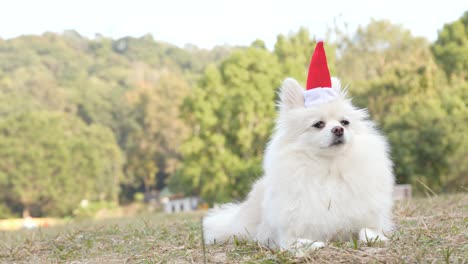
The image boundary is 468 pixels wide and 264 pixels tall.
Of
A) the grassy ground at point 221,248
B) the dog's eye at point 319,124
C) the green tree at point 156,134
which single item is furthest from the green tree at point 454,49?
the dog's eye at point 319,124

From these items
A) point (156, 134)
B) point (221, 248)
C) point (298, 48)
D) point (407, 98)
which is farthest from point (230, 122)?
point (221, 248)

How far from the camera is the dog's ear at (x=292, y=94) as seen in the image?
447 cm

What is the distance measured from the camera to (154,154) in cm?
5047

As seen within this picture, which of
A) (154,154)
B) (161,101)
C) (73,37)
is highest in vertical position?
(73,37)

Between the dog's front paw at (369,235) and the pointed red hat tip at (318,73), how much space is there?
46.3 inches

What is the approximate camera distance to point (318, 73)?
4.57 metres

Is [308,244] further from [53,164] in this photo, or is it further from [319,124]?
[53,164]

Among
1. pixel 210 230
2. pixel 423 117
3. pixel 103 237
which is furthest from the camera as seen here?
pixel 423 117

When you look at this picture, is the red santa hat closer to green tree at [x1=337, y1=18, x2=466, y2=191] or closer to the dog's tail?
the dog's tail

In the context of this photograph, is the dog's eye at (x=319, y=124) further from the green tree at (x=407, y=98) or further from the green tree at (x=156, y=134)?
the green tree at (x=156, y=134)

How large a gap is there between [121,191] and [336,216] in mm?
49033

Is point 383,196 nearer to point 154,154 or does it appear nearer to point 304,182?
point 304,182

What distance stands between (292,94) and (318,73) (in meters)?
0.29

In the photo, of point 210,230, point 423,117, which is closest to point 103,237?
point 210,230
